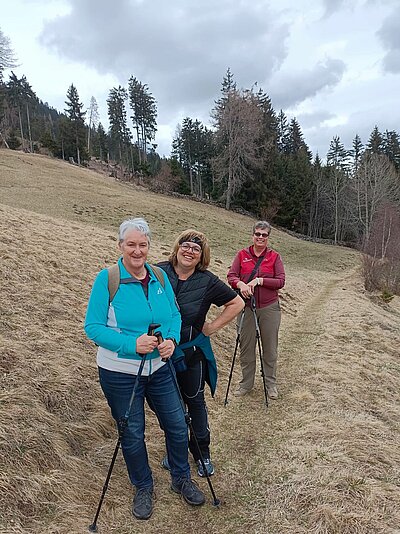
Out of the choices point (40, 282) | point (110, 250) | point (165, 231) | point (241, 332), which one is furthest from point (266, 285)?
point (165, 231)

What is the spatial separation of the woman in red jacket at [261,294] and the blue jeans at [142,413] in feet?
7.31

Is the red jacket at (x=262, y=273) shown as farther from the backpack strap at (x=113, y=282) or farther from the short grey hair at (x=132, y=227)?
the backpack strap at (x=113, y=282)

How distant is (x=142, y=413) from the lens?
3.20 m

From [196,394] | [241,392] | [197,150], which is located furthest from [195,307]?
[197,150]

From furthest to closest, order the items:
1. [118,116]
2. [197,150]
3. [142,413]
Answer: [118,116], [197,150], [142,413]

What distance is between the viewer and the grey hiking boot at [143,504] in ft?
10.5

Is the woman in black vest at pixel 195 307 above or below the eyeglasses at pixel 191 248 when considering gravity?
below

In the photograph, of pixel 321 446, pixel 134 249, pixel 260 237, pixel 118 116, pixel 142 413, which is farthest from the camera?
pixel 118 116

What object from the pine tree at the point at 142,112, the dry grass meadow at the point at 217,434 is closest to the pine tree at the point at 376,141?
the pine tree at the point at 142,112

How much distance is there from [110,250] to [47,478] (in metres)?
9.45

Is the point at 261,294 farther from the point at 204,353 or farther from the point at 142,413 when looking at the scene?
the point at 142,413

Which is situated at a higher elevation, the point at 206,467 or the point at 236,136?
the point at 236,136

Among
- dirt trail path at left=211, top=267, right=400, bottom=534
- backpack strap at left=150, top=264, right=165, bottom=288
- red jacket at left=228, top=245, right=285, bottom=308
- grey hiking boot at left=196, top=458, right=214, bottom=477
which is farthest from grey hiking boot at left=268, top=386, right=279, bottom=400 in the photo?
backpack strap at left=150, top=264, right=165, bottom=288

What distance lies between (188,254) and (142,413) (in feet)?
4.61
